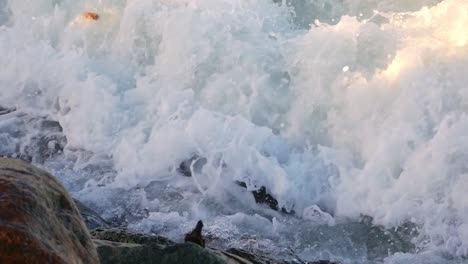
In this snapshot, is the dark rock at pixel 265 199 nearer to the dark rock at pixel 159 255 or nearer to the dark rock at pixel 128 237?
the dark rock at pixel 128 237

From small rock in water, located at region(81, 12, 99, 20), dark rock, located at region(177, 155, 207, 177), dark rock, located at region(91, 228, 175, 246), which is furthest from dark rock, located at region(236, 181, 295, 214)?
small rock in water, located at region(81, 12, 99, 20)

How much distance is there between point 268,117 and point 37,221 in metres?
5.54

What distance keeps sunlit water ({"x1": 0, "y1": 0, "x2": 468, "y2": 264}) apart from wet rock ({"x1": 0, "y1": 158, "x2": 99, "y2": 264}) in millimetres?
3109

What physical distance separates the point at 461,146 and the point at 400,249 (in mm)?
1345

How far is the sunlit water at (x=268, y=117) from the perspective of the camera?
20.5 feet

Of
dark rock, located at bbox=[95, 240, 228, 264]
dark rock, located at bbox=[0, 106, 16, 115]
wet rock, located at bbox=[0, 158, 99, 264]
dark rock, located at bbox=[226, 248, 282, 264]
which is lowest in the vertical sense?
wet rock, located at bbox=[0, 158, 99, 264]

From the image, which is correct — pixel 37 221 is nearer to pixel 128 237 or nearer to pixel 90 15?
pixel 128 237

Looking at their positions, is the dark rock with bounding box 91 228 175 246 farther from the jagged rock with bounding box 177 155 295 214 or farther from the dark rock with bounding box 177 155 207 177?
the dark rock with bounding box 177 155 207 177

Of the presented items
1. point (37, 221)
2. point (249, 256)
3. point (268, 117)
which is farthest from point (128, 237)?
point (268, 117)

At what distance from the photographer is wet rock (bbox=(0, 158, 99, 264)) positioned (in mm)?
2309

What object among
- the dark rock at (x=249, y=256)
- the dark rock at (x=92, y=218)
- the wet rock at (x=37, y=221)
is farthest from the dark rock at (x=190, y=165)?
the wet rock at (x=37, y=221)

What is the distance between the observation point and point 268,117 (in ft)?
25.8

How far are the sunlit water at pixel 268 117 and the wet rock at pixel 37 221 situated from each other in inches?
122

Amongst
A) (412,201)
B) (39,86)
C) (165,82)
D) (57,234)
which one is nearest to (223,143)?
(165,82)
